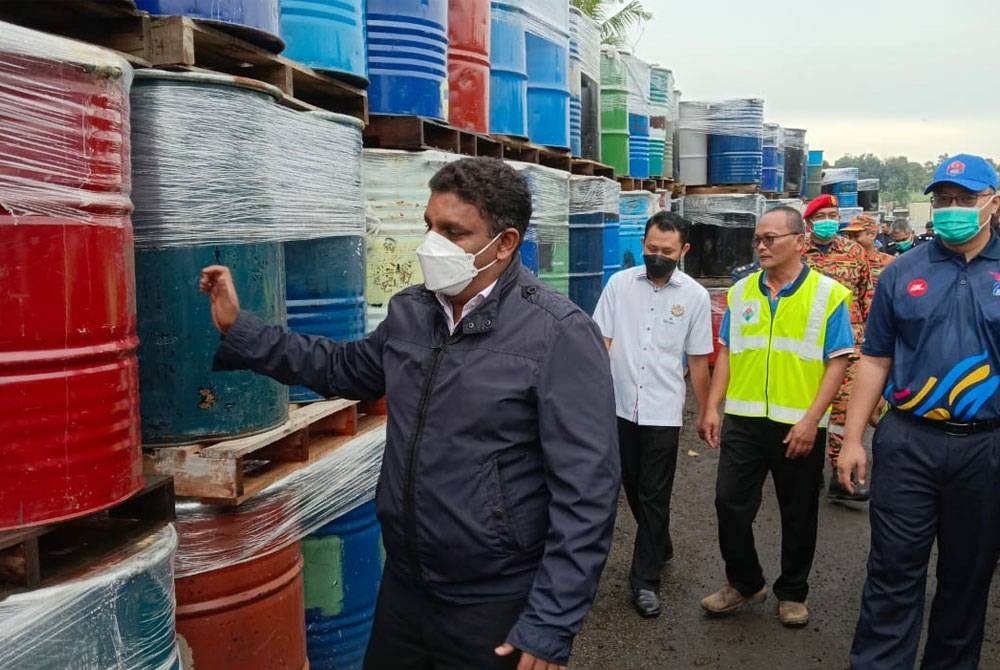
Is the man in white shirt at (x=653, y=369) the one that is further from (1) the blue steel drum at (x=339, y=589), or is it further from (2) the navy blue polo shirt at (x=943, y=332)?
(1) the blue steel drum at (x=339, y=589)

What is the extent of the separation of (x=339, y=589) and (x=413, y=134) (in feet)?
6.41

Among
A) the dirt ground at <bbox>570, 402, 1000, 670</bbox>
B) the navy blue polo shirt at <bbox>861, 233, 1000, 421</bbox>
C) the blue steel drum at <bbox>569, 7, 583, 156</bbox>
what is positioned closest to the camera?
the navy blue polo shirt at <bbox>861, 233, 1000, 421</bbox>

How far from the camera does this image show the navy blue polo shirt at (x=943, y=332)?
321 cm

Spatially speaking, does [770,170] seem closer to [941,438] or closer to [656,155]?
[656,155]

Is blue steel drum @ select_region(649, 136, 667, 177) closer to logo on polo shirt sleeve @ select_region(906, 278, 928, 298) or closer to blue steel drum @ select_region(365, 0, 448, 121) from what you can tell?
blue steel drum @ select_region(365, 0, 448, 121)

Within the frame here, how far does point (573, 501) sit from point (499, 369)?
0.34m

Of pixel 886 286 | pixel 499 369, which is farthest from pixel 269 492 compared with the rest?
pixel 886 286

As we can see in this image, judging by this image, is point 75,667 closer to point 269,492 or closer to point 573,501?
point 269,492

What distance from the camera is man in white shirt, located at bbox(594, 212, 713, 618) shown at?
456 centimetres

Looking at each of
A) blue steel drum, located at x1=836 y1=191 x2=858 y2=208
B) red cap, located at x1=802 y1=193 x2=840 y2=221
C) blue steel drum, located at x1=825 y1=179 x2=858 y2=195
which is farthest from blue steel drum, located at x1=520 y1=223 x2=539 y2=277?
blue steel drum, located at x1=825 y1=179 x2=858 y2=195

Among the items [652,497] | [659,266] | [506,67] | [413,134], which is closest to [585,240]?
[506,67]

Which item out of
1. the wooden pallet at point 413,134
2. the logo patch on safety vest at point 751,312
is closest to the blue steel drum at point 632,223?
the wooden pallet at point 413,134

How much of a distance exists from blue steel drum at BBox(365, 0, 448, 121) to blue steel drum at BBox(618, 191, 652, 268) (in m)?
4.71

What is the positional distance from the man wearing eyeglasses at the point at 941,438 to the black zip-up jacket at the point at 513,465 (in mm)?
1648
